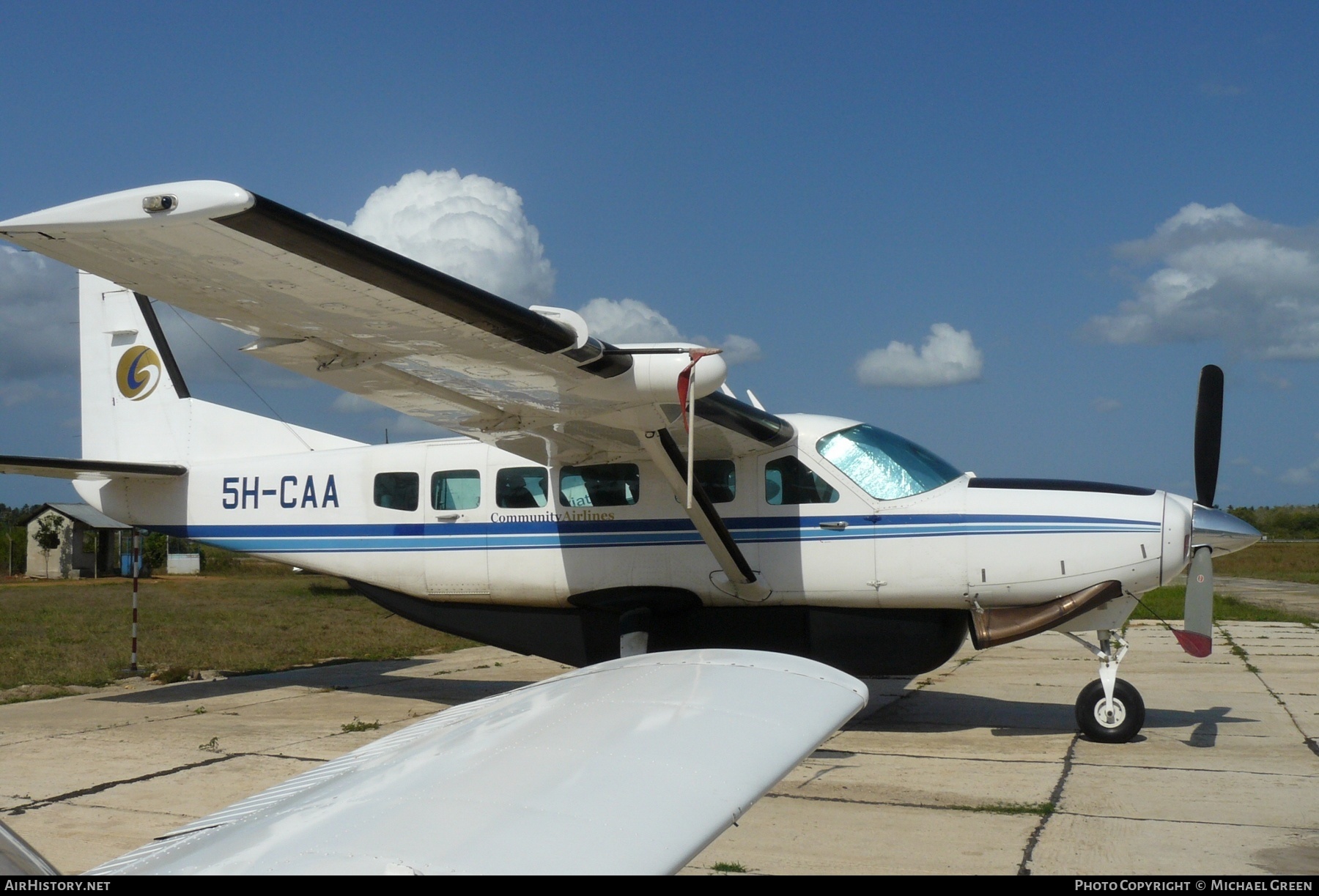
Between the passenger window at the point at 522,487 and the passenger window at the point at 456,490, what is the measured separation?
0.22m

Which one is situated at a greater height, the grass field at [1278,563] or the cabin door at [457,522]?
the cabin door at [457,522]

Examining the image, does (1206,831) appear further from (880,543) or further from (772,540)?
(772,540)

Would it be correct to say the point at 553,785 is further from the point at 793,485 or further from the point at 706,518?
the point at 793,485

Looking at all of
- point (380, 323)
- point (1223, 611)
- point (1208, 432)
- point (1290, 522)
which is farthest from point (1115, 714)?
point (1290, 522)

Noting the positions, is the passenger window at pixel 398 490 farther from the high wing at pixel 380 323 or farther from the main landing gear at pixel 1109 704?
the main landing gear at pixel 1109 704

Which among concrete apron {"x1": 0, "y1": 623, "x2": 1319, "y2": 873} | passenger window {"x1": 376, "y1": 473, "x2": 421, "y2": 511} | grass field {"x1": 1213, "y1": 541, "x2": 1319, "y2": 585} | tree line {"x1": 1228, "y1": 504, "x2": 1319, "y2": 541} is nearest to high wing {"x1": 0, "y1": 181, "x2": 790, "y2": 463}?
passenger window {"x1": 376, "y1": 473, "x2": 421, "y2": 511}

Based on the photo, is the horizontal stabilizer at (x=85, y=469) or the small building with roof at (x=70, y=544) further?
the small building with roof at (x=70, y=544)

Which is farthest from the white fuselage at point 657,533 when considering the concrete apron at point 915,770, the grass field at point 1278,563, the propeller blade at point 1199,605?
the grass field at point 1278,563

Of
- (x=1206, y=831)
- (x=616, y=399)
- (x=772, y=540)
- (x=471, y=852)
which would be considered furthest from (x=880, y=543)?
(x=471, y=852)

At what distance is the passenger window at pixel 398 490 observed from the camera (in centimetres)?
970

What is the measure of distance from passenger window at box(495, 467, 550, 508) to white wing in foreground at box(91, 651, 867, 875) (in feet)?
21.0

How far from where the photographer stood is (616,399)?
6.86m

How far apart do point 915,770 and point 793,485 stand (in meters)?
2.52
